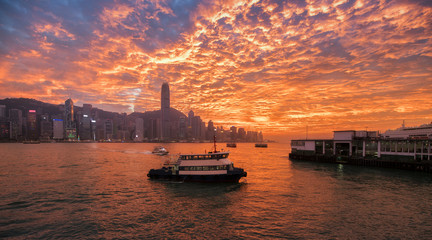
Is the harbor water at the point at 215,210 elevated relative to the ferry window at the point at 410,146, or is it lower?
lower

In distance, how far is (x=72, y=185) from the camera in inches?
1893

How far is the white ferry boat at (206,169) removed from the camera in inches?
1913

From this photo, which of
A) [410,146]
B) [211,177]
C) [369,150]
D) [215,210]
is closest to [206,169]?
[211,177]

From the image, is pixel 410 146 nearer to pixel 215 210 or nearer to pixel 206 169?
pixel 206 169

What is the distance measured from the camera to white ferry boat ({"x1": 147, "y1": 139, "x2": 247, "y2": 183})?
1913 inches

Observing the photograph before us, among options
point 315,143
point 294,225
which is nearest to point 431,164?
point 315,143

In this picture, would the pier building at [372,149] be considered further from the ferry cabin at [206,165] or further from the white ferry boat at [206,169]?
the ferry cabin at [206,165]

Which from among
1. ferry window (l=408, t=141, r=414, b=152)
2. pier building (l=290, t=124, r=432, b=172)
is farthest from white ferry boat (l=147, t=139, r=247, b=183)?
ferry window (l=408, t=141, r=414, b=152)

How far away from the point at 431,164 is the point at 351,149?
26.1 meters

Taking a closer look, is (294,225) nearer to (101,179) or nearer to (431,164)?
(101,179)

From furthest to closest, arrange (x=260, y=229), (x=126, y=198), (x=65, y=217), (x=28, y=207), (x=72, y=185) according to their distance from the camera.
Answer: (x=72, y=185), (x=126, y=198), (x=28, y=207), (x=65, y=217), (x=260, y=229)

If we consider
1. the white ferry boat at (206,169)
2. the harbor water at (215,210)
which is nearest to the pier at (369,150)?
the harbor water at (215,210)

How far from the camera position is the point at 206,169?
49094 mm

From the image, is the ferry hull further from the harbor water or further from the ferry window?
the ferry window
